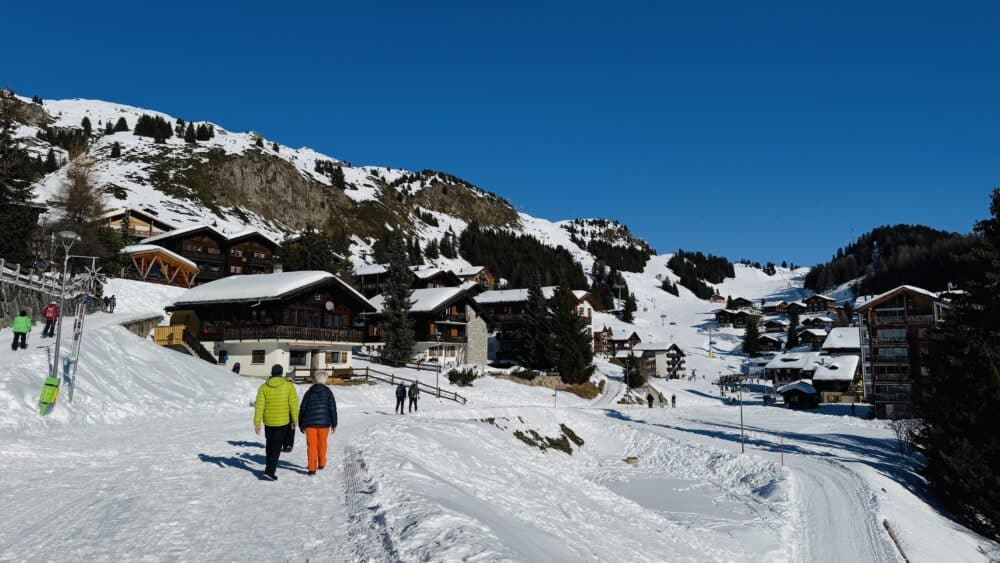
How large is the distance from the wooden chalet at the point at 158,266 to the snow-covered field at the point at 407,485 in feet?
83.7

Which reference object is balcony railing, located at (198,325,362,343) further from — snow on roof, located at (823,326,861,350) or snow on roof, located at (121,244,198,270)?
snow on roof, located at (823,326,861,350)

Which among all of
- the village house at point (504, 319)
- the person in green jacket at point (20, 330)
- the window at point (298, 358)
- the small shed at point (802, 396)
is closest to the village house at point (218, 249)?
the village house at point (504, 319)

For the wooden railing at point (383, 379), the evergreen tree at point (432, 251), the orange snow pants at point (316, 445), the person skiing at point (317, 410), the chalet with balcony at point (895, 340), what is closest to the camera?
the person skiing at point (317, 410)

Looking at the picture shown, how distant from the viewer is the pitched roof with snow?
42.2 metres

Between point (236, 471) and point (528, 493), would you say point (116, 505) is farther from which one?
point (528, 493)

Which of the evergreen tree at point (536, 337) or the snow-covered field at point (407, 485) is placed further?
the evergreen tree at point (536, 337)

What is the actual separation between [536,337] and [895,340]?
116 feet

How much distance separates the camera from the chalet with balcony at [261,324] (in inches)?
1649

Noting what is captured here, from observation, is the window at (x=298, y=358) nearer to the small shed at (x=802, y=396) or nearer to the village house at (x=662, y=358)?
the small shed at (x=802, y=396)

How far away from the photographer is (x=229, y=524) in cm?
859

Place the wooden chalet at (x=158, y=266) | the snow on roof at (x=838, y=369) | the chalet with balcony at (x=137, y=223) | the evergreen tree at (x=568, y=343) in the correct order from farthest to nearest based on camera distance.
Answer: the chalet with balcony at (x=137, y=223), the snow on roof at (x=838, y=369), the evergreen tree at (x=568, y=343), the wooden chalet at (x=158, y=266)

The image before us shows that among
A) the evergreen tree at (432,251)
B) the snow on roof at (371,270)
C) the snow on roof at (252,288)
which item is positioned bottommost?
the snow on roof at (252,288)

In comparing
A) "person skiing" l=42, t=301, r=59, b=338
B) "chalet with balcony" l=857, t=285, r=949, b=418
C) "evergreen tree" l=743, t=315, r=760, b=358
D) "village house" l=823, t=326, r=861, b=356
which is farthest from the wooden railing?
"evergreen tree" l=743, t=315, r=760, b=358

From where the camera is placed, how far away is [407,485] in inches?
461
